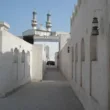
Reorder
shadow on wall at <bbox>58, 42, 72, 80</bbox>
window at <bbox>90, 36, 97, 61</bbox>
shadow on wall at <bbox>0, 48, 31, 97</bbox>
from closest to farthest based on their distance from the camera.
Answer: window at <bbox>90, 36, 97, 61</bbox> < shadow on wall at <bbox>0, 48, 31, 97</bbox> < shadow on wall at <bbox>58, 42, 72, 80</bbox>

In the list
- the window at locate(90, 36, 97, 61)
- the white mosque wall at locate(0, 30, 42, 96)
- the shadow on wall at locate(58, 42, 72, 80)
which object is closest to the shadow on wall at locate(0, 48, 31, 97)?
the white mosque wall at locate(0, 30, 42, 96)

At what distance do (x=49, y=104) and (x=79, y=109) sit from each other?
4.46 feet

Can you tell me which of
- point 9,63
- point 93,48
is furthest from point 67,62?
point 93,48

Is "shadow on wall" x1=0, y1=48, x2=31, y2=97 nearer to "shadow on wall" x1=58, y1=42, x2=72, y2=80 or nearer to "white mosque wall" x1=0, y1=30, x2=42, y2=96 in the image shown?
"white mosque wall" x1=0, y1=30, x2=42, y2=96

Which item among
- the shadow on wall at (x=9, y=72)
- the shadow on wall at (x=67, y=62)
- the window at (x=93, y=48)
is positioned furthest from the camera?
the shadow on wall at (x=67, y=62)

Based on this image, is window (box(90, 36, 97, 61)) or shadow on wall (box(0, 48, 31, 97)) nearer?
window (box(90, 36, 97, 61))

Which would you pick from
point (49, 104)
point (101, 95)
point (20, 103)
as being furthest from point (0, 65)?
point (101, 95)

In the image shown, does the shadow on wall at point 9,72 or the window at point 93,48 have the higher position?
the window at point 93,48

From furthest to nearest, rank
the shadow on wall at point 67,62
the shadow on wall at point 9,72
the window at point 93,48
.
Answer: the shadow on wall at point 67,62 < the shadow on wall at point 9,72 < the window at point 93,48

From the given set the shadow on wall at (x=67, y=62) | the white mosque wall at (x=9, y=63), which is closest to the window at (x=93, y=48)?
the white mosque wall at (x=9, y=63)

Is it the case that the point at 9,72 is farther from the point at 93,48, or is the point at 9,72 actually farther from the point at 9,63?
the point at 93,48

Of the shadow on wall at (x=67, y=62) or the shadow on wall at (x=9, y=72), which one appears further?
the shadow on wall at (x=67, y=62)

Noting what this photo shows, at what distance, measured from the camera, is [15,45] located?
43.8 ft

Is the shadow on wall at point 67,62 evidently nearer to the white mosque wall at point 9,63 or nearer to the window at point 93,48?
the white mosque wall at point 9,63
